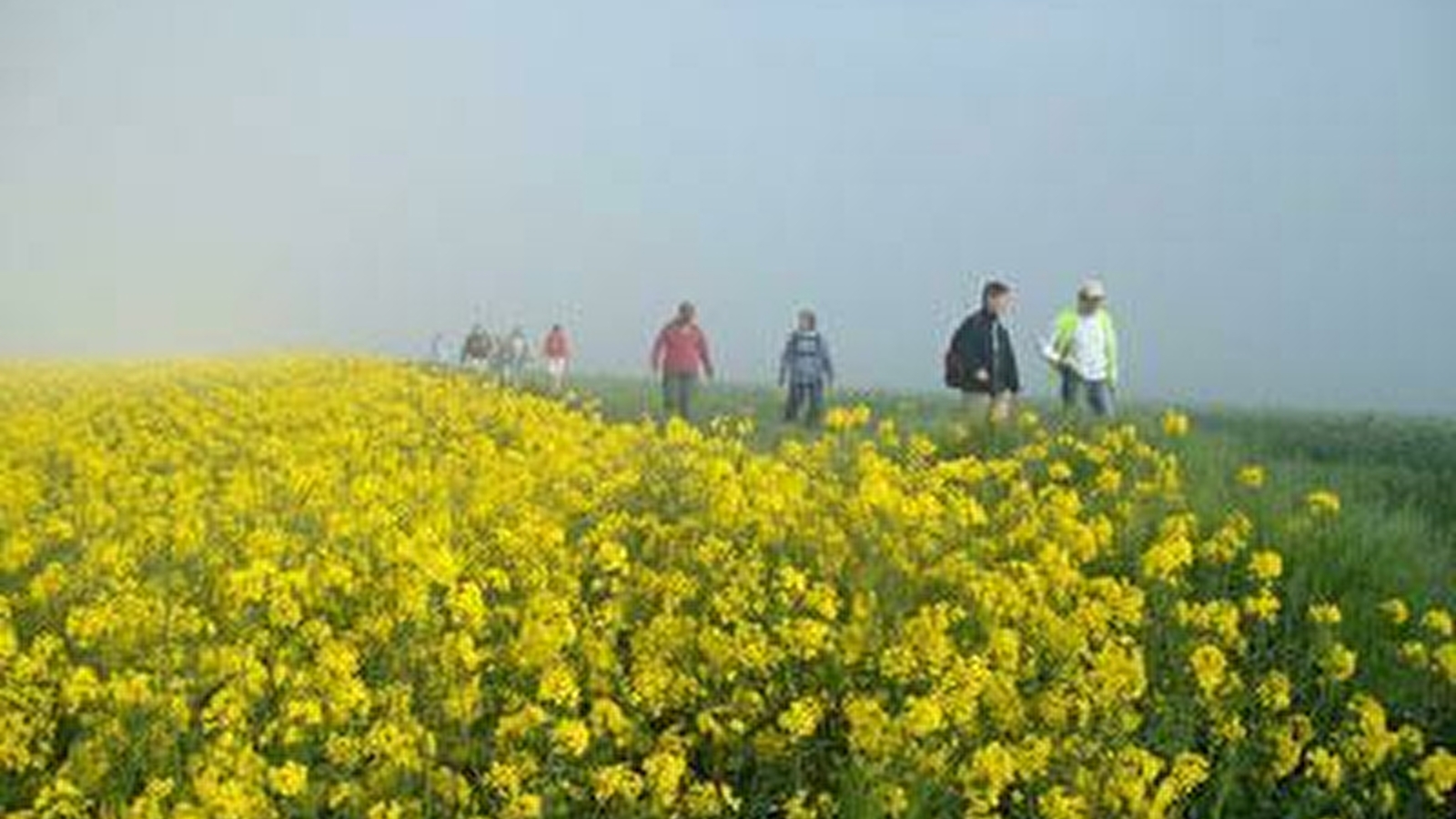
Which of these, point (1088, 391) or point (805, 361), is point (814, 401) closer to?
point (805, 361)

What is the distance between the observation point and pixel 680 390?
2759 cm

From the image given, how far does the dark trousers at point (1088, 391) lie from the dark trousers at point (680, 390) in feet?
25.1

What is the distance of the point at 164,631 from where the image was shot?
7.93 metres

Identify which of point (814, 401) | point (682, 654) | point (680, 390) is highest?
point (680, 390)

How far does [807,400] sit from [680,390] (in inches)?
78.0

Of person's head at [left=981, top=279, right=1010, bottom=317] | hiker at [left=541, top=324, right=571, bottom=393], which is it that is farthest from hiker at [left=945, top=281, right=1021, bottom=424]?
hiker at [left=541, top=324, right=571, bottom=393]

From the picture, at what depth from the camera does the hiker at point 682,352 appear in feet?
89.3

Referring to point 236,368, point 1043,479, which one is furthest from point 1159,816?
point 236,368

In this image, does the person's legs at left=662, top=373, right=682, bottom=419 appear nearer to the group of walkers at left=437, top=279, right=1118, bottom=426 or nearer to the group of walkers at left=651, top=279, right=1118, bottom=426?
the group of walkers at left=437, top=279, right=1118, bottom=426

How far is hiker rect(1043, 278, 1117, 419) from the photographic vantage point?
20469 millimetres

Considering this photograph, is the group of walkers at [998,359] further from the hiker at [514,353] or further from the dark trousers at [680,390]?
the hiker at [514,353]

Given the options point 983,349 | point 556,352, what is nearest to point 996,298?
Answer: point 983,349

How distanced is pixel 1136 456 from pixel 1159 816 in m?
6.91

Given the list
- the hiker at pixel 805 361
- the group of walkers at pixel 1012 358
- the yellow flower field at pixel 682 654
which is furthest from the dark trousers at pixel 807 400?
the yellow flower field at pixel 682 654
